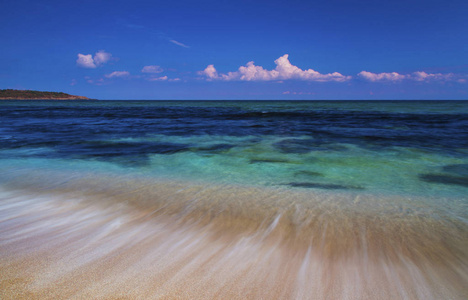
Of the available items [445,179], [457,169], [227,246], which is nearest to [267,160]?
[445,179]

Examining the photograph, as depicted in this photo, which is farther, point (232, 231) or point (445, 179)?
point (445, 179)

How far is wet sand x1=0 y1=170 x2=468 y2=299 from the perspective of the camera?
2.01 m

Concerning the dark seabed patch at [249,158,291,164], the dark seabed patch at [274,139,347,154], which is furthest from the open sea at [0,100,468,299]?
the dark seabed patch at [274,139,347,154]

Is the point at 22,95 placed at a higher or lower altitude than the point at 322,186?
higher

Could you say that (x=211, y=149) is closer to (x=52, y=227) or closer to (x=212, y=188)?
(x=212, y=188)

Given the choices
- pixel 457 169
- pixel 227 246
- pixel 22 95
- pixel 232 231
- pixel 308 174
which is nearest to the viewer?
pixel 227 246

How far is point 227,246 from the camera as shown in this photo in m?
2.67

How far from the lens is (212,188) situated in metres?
4.57

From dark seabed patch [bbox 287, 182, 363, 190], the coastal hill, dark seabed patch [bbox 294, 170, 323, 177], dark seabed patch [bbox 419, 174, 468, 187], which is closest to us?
dark seabed patch [bbox 287, 182, 363, 190]

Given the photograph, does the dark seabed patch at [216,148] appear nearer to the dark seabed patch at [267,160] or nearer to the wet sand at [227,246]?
the dark seabed patch at [267,160]

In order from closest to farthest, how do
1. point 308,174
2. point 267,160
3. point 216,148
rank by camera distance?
point 308,174, point 267,160, point 216,148

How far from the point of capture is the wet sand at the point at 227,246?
6.61ft

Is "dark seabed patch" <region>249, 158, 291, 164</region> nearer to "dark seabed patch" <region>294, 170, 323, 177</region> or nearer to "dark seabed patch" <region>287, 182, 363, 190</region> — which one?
"dark seabed patch" <region>294, 170, 323, 177</region>

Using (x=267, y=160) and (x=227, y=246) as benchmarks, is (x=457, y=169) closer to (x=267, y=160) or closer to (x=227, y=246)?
(x=267, y=160)
